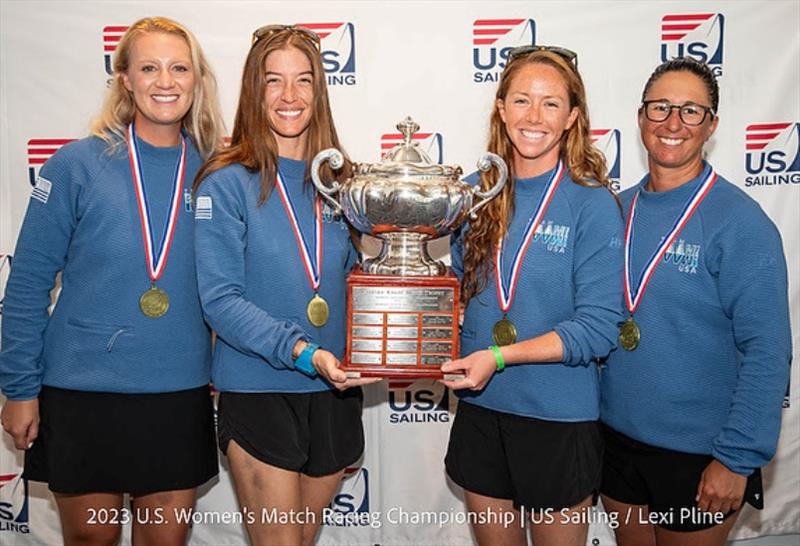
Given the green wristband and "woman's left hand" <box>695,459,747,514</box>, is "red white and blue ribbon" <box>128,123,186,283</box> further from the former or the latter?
"woman's left hand" <box>695,459,747,514</box>

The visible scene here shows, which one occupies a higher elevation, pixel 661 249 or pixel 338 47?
pixel 338 47

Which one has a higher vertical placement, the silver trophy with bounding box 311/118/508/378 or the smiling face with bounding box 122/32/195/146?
the smiling face with bounding box 122/32/195/146

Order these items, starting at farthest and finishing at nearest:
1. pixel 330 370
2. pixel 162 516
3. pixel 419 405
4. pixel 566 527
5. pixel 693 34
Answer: pixel 419 405, pixel 693 34, pixel 162 516, pixel 566 527, pixel 330 370

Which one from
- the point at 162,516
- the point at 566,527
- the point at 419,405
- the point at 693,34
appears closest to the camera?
the point at 566,527

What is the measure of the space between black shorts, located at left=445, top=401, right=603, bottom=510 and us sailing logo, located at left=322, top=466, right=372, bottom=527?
115 centimetres

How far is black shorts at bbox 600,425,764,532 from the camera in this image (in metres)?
1.76

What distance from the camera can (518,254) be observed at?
1.76 m

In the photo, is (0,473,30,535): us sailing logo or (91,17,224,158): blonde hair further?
(0,473,30,535): us sailing logo

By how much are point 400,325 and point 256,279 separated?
0.36m

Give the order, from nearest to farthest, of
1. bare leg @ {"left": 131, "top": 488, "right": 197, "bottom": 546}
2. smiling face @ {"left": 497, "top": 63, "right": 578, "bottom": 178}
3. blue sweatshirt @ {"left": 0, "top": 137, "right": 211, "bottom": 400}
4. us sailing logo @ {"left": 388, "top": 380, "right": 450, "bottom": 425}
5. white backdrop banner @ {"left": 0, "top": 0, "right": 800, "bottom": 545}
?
smiling face @ {"left": 497, "top": 63, "right": 578, "bottom": 178} < blue sweatshirt @ {"left": 0, "top": 137, "right": 211, "bottom": 400} < bare leg @ {"left": 131, "top": 488, "right": 197, "bottom": 546} < white backdrop banner @ {"left": 0, "top": 0, "right": 800, "bottom": 545} < us sailing logo @ {"left": 388, "top": 380, "right": 450, "bottom": 425}

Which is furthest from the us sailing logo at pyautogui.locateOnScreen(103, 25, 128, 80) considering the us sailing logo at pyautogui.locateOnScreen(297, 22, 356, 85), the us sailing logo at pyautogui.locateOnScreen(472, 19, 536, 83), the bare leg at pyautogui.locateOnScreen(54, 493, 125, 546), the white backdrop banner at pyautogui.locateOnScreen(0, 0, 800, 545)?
the bare leg at pyautogui.locateOnScreen(54, 493, 125, 546)

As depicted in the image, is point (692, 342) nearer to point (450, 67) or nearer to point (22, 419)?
point (450, 67)

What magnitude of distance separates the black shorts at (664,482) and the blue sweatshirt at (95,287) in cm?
112

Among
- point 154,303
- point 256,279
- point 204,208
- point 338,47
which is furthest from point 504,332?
point 338,47
